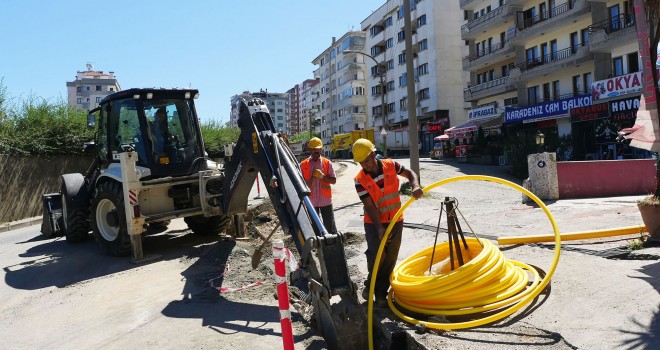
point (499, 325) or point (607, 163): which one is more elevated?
point (607, 163)

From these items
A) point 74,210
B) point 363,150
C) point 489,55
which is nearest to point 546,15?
point 489,55

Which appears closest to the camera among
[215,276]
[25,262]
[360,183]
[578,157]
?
[360,183]

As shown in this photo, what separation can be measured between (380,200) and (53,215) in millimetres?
9789

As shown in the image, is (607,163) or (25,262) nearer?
(25,262)

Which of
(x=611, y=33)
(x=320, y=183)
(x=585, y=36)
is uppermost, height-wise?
(x=585, y=36)

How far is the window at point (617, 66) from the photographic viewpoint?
26.4 metres

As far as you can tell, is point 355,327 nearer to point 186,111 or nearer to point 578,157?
point 186,111

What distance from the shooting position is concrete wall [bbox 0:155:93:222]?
17812 mm

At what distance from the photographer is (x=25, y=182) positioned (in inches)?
732

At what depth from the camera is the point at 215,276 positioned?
296 inches

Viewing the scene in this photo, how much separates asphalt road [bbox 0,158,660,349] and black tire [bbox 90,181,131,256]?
0.26 meters

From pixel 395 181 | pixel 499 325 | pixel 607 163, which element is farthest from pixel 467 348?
pixel 607 163

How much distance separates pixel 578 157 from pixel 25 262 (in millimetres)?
26447

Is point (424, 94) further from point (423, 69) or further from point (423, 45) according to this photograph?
point (423, 45)
